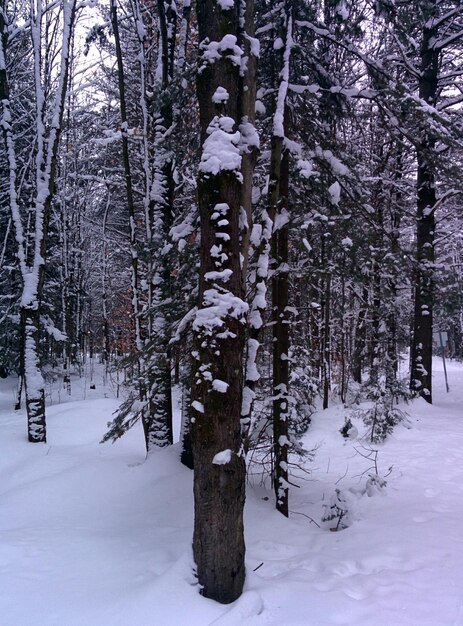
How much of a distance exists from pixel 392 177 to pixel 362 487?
1050 cm

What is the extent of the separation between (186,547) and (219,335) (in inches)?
85.7

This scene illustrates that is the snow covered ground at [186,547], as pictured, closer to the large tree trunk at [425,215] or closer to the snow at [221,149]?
the snow at [221,149]

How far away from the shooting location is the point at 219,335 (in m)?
3.34

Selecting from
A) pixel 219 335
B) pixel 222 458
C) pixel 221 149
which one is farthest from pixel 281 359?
pixel 221 149

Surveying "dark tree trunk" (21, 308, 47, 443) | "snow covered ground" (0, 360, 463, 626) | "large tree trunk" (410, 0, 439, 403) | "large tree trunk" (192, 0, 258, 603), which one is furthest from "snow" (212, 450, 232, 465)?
"large tree trunk" (410, 0, 439, 403)

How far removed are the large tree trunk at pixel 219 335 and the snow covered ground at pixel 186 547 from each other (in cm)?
35

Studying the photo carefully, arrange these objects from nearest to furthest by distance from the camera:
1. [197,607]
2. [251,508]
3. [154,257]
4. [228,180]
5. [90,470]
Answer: [197,607]
[228,180]
[251,508]
[154,257]
[90,470]

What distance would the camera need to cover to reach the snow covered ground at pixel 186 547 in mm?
3111

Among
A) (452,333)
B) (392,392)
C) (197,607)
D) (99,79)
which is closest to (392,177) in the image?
(392,392)

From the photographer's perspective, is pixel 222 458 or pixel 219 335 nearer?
pixel 222 458

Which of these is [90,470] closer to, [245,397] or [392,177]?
[245,397]

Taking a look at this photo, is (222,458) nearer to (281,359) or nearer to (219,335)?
(219,335)

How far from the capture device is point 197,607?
123 inches

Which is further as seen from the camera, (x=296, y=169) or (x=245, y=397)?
(x=296, y=169)
